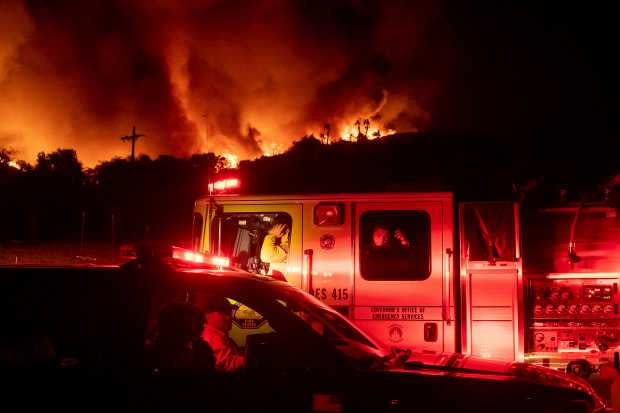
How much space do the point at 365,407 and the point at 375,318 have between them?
134 inches

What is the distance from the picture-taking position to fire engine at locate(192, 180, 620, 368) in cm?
651

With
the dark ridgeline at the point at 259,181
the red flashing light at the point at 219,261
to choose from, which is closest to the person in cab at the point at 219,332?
the red flashing light at the point at 219,261

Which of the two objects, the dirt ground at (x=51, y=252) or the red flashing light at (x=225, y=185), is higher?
the red flashing light at (x=225, y=185)

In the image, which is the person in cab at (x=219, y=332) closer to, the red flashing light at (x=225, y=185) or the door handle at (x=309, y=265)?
the door handle at (x=309, y=265)

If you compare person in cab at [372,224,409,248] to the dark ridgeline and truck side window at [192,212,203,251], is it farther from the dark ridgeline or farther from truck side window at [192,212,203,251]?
truck side window at [192,212,203,251]

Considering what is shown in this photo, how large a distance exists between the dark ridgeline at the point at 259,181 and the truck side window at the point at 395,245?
451 mm

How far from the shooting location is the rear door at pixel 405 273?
6445 millimetres

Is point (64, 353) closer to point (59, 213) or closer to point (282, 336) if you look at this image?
point (282, 336)

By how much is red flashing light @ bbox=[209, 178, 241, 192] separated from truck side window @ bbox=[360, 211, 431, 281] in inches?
61.5

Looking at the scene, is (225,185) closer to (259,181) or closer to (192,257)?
(259,181)


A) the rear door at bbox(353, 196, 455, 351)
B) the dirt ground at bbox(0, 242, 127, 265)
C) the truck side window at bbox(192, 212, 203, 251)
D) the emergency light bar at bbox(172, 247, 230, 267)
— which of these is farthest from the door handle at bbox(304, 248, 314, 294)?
the dirt ground at bbox(0, 242, 127, 265)

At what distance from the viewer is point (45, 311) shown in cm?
361

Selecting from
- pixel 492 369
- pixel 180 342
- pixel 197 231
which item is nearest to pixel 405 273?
pixel 197 231

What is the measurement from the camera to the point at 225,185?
7.18 meters
